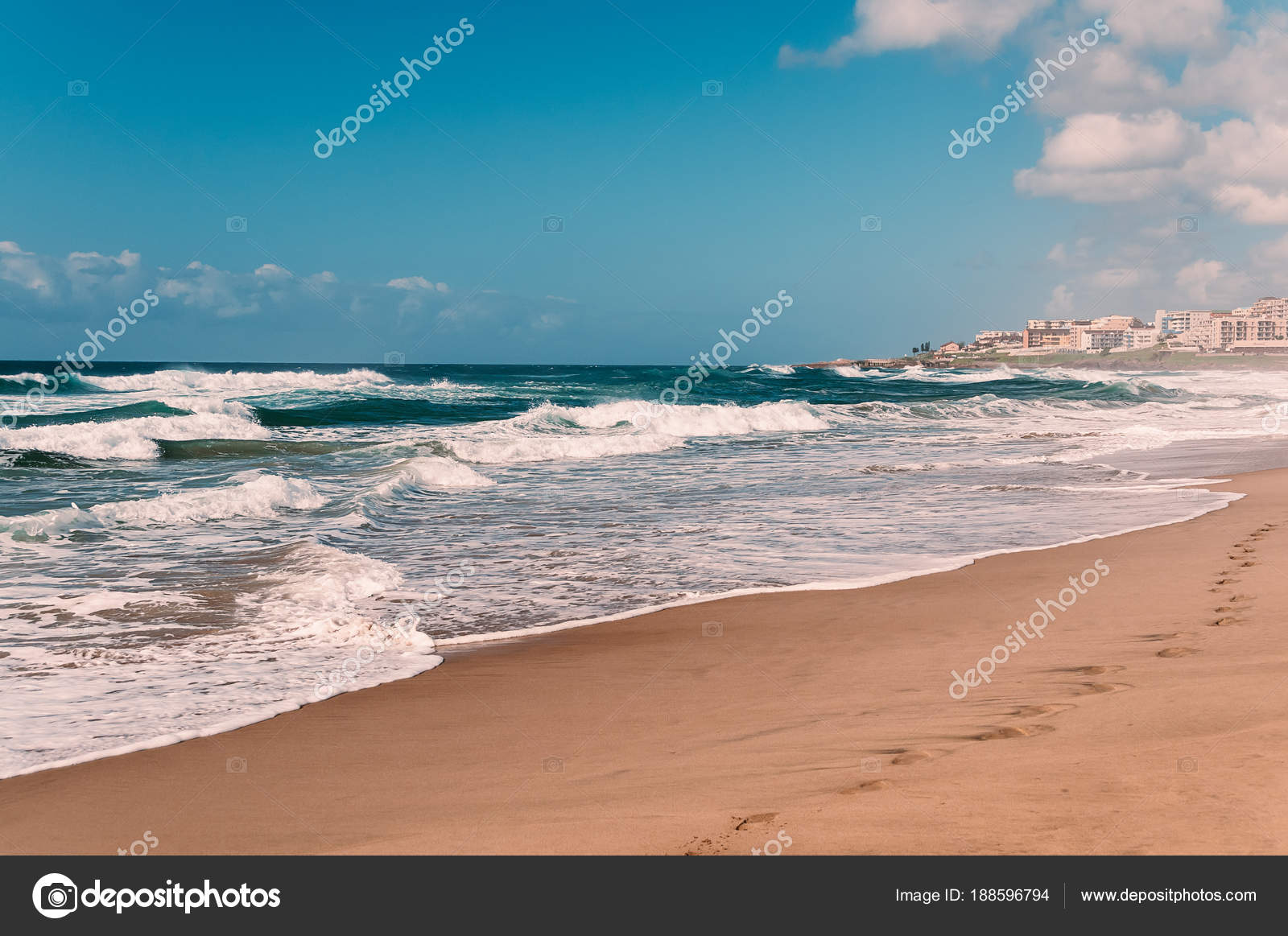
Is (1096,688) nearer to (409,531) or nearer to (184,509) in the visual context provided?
(409,531)

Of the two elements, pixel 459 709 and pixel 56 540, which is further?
pixel 56 540

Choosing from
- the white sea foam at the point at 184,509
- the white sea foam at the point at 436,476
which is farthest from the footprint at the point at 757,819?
the white sea foam at the point at 436,476

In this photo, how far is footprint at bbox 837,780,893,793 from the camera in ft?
10.5

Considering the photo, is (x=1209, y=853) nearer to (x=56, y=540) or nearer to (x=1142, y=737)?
(x=1142, y=737)

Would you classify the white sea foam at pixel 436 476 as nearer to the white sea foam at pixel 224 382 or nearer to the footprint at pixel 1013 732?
the footprint at pixel 1013 732

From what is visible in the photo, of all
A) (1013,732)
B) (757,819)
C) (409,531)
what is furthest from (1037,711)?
(409,531)

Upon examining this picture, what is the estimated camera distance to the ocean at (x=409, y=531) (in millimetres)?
5449

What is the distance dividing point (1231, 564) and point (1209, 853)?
6.01 meters

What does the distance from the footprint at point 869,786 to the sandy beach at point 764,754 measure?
1 centimetres

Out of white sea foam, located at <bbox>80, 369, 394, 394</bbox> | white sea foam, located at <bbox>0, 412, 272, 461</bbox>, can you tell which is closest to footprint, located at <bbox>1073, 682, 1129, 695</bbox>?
white sea foam, located at <bbox>0, 412, 272, 461</bbox>

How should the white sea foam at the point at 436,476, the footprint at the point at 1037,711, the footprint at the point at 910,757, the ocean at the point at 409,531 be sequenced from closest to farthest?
1. the footprint at the point at 910,757
2. the footprint at the point at 1037,711
3. the ocean at the point at 409,531
4. the white sea foam at the point at 436,476

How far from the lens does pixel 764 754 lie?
378cm
